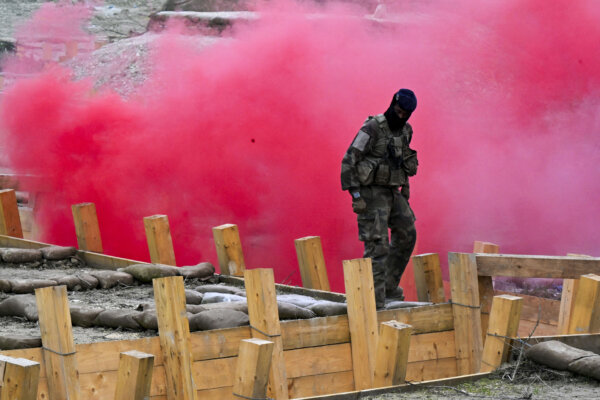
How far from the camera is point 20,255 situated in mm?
9781

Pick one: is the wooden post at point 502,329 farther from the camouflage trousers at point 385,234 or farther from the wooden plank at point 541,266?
the camouflage trousers at point 385,234

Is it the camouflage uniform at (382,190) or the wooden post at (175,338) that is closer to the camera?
the wooden post at (175,338)

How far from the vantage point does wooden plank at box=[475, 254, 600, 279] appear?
7332 mm

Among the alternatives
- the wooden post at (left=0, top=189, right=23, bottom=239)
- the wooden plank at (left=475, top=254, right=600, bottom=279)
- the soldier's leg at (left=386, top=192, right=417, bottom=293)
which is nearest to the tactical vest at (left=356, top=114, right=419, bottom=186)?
the soldier's leg at (left=386, top=192, right=417, bottom=293)

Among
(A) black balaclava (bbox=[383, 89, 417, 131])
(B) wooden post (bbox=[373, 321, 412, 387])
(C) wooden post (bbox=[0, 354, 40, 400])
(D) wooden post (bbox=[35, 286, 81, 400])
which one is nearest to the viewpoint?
(C) wooden post (bbox=[0, 354, 40, 400])

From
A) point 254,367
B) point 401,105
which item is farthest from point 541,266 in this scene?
point 254,367

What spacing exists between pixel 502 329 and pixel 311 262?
9.23 feet

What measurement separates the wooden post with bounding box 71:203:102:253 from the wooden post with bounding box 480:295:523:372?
16.1 ft

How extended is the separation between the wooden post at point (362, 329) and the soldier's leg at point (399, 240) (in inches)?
41.9

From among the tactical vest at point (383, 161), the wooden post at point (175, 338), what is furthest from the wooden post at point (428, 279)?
the wooden post at point (175, 338)

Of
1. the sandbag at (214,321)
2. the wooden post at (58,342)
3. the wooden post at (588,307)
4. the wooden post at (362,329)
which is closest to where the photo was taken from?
the wooden post at (58,342)

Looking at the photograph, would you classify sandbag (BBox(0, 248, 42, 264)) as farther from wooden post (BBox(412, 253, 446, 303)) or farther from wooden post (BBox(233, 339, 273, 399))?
wooden post (BBox(233, 339, 273, 399))

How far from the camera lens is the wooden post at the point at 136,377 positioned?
554cm

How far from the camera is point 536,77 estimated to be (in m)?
12.5
